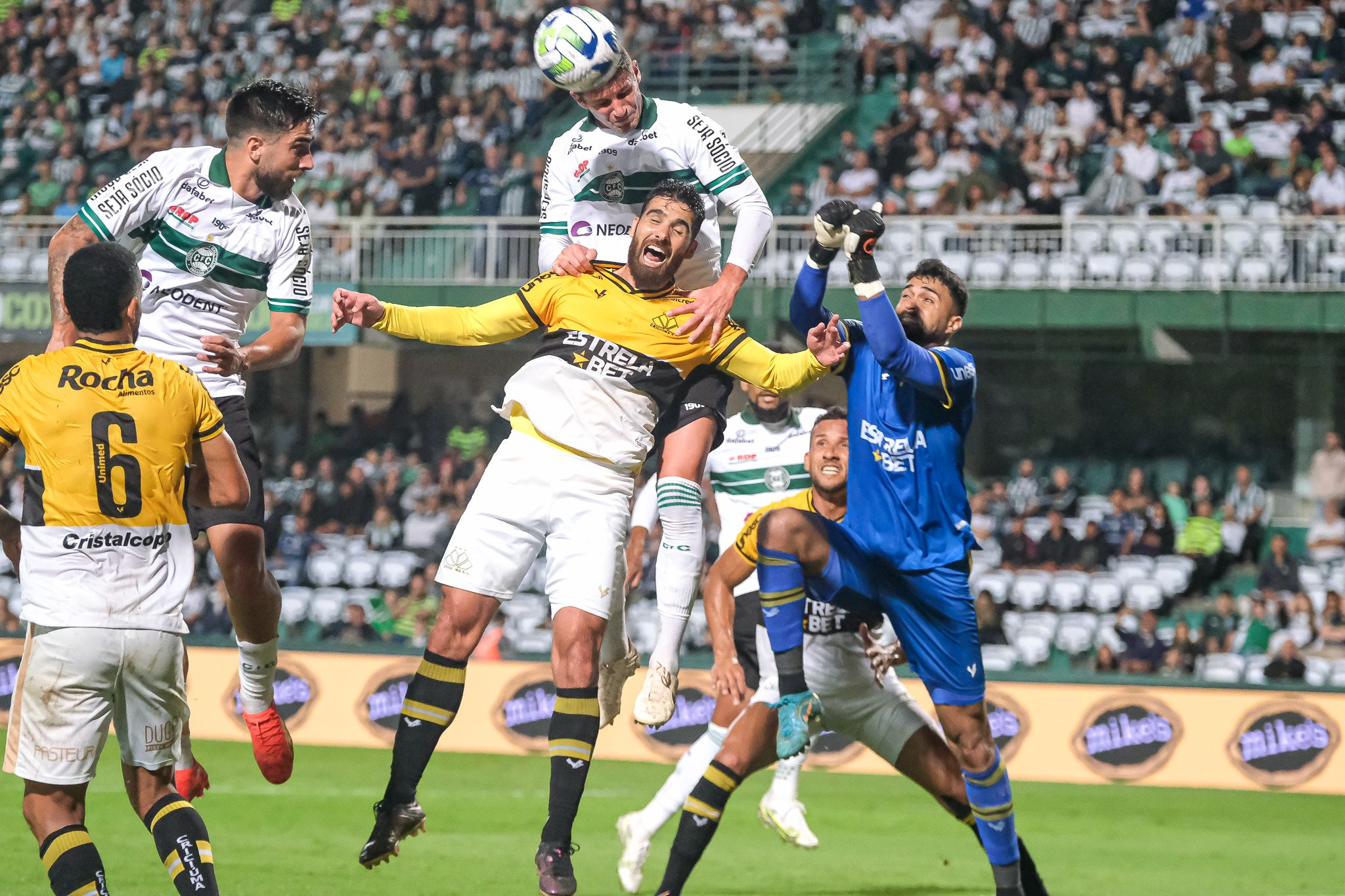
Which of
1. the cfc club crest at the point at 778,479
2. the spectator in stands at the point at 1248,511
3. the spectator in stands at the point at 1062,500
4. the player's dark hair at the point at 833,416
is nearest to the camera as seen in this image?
the player's dark hair at the point at 833,416

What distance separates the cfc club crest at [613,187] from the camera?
653cm

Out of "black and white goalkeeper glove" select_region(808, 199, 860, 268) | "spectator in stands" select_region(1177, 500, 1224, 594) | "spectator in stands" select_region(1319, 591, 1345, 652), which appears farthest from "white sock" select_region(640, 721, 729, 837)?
"spectator in stands" select_region(1177, 500, 1224, 594)

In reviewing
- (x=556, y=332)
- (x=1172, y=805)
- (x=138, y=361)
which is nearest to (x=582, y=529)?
(x=556, y=332)

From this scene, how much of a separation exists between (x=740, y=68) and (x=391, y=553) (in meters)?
9.10

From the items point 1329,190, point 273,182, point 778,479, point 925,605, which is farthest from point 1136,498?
point 273,182

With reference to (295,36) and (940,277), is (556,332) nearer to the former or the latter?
(940,277)

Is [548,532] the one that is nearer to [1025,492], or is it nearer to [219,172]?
[219,172]

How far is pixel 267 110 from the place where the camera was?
20.9 ft

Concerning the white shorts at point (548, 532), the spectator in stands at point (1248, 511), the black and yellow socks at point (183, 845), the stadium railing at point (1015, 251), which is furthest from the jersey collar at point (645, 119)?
the spectator in stands at point (1248, 511)

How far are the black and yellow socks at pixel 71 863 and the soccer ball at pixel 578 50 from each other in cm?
349

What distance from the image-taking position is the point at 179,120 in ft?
73.2

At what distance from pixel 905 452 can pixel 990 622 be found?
9.37 m

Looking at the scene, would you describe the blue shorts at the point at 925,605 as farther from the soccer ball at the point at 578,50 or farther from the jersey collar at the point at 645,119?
the soccer ball at the point at 578,50

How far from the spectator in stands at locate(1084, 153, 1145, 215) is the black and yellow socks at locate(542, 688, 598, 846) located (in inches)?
535
